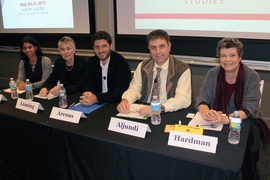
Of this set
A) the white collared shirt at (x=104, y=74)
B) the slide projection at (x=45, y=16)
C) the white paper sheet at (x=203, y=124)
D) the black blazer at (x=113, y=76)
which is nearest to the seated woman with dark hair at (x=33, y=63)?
the black blazer at (x=113, y=76)

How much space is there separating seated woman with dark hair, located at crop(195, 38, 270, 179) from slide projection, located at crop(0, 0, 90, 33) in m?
2.55

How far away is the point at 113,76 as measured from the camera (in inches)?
91.7

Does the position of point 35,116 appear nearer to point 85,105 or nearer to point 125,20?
point 85,105

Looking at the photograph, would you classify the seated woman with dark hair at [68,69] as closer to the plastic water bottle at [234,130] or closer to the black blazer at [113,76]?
the black blazer at [113,76]

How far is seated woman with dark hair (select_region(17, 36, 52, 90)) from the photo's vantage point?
283 centimetres

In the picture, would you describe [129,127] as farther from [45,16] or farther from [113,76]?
[45,16]

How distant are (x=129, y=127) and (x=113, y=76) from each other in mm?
953

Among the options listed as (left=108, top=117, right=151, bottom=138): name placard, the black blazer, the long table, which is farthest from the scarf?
the black blazer

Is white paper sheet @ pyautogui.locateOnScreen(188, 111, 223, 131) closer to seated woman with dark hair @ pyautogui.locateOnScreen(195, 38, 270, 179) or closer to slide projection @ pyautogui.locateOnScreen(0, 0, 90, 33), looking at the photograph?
seated woman with dark hair @ pyautogui.locateOnScreen(195, 38, 270, 179)

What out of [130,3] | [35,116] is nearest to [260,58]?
[130,3]

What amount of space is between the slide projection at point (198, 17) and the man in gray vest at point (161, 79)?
1235 millimetres

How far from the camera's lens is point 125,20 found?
3521 millimetres

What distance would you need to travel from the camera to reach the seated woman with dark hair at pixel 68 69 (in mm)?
2520

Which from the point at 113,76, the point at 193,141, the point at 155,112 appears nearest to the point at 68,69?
the point at 113,76
